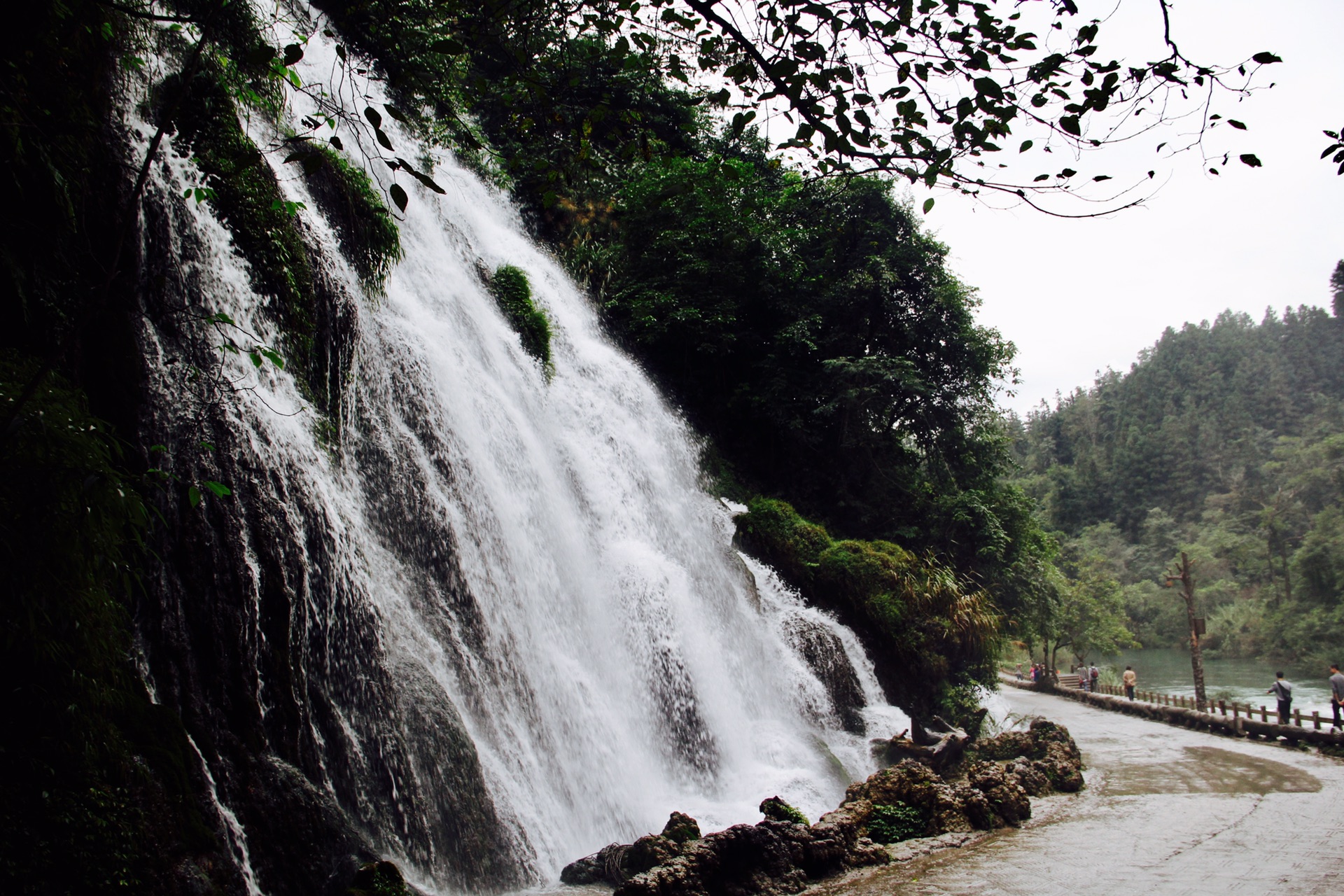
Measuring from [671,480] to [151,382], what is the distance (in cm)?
1020

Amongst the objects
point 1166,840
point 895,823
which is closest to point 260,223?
point 895,823

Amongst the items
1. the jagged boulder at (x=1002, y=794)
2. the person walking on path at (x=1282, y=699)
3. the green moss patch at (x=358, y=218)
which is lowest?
the person walking on path at (x=1282, y=699)

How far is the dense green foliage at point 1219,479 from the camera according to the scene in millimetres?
44594

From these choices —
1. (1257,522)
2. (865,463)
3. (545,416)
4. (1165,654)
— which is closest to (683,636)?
(545,416)

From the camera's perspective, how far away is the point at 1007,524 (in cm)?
2009

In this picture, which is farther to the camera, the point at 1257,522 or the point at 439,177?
the point at 1257,522

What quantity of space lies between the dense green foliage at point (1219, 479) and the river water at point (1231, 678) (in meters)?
1.63

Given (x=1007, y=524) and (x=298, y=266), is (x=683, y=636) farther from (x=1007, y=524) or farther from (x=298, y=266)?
(x=1007, y=524)

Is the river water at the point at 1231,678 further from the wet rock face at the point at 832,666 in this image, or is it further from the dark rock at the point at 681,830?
the dark rock at the point at 681,830

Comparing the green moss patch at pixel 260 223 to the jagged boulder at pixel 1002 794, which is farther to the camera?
the jagged boulder at pixel 1002 794

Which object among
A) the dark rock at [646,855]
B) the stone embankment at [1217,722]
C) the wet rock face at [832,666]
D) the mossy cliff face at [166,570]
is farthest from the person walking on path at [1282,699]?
the mossy cliff face at [166,570]

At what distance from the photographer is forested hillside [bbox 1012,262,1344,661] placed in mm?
44562

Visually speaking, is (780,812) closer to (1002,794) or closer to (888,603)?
(1002,794)

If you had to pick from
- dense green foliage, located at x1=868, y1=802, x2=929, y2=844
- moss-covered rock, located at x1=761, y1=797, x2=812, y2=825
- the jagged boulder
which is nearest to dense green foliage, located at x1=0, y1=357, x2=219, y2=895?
moss-covered rock, located at x1=761, y1=797, x2=812, y2=825
